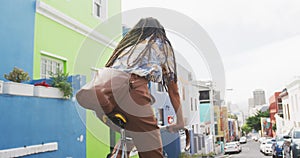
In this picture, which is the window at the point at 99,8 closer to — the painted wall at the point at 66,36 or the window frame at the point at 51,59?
the painted wall at the point at 66,36

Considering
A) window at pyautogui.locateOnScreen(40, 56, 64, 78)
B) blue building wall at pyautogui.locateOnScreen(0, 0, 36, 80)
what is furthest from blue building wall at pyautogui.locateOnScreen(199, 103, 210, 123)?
window at pyautogui.locateOnScreen(40, 56, 64, 78)

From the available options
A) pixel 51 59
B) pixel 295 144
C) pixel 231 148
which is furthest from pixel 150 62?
pixel 231 148

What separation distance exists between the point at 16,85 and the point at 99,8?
13.1 feet

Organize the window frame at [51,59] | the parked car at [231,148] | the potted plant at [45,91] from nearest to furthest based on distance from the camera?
the potted plant at [45,91] < the window frame at [51,59] < the parked car at [231,148]

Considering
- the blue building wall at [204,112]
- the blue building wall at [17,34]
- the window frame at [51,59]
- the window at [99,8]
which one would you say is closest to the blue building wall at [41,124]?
the blue building wall at [17,34]

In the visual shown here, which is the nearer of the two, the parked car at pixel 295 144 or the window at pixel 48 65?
the window at pixel 48 65

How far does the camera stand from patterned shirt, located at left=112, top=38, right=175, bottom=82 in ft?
4.76

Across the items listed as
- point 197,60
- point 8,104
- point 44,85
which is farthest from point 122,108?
point 44,85

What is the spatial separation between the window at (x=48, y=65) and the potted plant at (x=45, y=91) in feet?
3.03

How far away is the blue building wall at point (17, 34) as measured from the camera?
423 centimetres

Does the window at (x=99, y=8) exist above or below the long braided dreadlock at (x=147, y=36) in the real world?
above

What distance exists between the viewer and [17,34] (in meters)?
4.47

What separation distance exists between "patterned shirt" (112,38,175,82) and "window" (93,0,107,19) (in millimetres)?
5641

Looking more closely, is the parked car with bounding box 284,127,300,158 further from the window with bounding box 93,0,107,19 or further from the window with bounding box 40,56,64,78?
the window with bounding box 40,56,64,78
